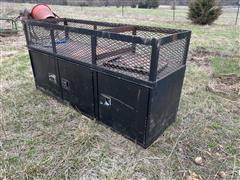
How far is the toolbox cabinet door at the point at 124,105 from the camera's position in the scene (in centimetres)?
163

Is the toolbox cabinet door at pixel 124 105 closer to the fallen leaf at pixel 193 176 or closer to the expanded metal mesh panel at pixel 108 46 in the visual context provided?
the expanded metal mesh panel at pixel 108 46

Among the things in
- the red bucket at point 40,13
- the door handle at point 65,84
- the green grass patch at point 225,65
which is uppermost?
the red bucket at point 40,13

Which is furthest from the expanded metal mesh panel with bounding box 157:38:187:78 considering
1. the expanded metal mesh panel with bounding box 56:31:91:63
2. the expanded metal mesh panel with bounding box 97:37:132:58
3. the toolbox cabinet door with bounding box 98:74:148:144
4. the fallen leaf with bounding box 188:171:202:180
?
the fallen leaf with bounding box 188:171:202:180

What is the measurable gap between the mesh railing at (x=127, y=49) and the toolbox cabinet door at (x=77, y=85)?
4.2 inches

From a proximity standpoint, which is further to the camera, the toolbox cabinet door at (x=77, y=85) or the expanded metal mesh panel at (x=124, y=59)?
the toolbox cabinet door at (x=77, y=85)

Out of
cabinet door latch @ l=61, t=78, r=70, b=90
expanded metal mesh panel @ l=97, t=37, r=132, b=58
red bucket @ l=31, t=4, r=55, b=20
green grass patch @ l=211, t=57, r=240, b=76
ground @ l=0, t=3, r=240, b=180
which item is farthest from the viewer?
green grass patch @ l=211, t=57, r=240, b=76

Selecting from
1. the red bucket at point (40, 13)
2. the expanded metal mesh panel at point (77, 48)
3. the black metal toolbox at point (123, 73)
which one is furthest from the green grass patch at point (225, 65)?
the red bucket at point (40, 13)

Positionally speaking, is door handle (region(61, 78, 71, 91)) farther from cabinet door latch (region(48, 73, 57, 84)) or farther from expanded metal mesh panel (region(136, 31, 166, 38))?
expanded metal mesh panel (region(136, 31, 166, 38))

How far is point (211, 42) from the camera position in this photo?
18.0 feet

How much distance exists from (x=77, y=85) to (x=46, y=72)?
60cm

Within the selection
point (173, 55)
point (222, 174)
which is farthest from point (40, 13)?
point (222, 174)

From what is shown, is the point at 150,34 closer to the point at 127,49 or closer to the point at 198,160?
the point at 127,49

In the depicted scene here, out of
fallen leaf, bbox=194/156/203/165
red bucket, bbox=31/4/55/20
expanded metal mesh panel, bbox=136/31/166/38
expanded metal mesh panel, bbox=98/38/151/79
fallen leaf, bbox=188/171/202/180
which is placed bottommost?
fallen leaf, bbox=188/171/202/180

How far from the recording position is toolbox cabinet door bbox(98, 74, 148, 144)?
1.63m
